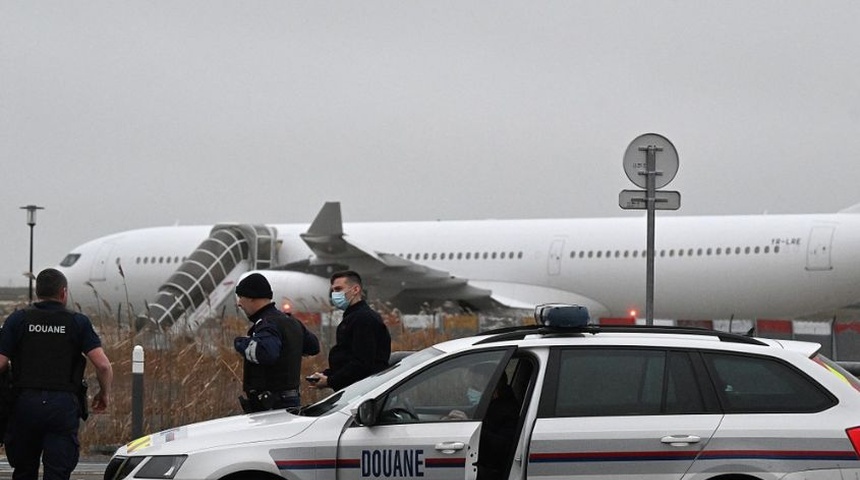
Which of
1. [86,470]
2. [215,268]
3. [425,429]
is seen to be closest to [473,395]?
[425,429]

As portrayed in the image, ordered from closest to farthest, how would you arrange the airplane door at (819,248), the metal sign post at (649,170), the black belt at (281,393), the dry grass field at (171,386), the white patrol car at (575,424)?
the white patrol car at (575,424)
the black belt at (281,393)
the metal sign post at (649,170)
the dry grass field at (171,386)
the airplane door at (819,248)

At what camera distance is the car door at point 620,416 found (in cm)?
660

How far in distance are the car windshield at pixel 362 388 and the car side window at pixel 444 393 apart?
15 cm

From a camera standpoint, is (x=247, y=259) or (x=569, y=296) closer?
(x=569, y=296)

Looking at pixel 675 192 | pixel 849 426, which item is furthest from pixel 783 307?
pixel 849 426

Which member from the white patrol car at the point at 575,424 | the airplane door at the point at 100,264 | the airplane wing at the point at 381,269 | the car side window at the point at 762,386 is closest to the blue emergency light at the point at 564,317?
the white patrol car at the point at 575,424

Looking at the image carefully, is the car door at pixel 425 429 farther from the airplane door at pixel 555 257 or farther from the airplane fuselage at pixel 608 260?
the airplane door at pixel 555 257

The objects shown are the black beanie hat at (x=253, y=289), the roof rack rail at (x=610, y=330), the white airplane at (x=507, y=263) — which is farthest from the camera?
the white airplane at (x=507, y=263)

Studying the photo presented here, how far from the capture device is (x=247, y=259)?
3094 cm

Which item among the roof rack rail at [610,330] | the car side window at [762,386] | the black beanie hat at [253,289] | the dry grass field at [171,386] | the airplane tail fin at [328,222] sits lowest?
the dry grass field at [171,386]

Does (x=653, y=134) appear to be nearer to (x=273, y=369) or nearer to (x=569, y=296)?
(x=273, y=369)

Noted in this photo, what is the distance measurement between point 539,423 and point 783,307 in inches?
786

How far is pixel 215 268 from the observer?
2984cm

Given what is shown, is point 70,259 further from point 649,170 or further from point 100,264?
point 649,170
